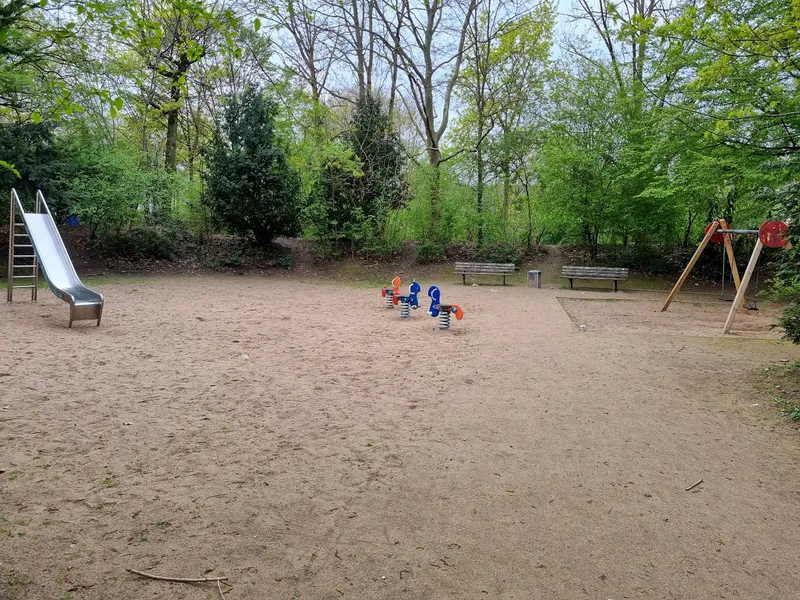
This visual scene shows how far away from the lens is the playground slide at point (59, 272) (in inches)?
314

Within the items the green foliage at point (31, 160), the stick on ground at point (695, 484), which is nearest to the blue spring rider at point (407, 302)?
the stick on ground at point (695, 484)

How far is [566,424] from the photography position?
4.57m

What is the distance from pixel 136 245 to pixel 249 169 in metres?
4.44

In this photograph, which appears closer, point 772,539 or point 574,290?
point 772,539

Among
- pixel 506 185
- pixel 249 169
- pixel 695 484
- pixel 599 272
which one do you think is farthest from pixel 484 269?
pixel 695 484

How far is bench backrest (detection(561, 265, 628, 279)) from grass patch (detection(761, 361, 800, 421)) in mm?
9416

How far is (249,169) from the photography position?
17.1m

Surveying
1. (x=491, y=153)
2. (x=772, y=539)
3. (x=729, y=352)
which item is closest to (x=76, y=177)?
(x=491, y=153)

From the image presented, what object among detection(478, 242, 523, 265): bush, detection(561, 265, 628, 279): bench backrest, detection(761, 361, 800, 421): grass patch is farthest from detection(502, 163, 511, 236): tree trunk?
detection(761, 361, 800, 421): grass patch

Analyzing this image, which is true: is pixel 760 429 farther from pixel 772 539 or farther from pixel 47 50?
pixel 47 50

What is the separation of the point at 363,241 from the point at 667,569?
57.8ft

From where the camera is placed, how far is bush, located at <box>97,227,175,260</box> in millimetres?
17078

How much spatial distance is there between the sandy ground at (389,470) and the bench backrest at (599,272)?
8227mm

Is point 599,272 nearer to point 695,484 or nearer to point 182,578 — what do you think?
point 695,484
